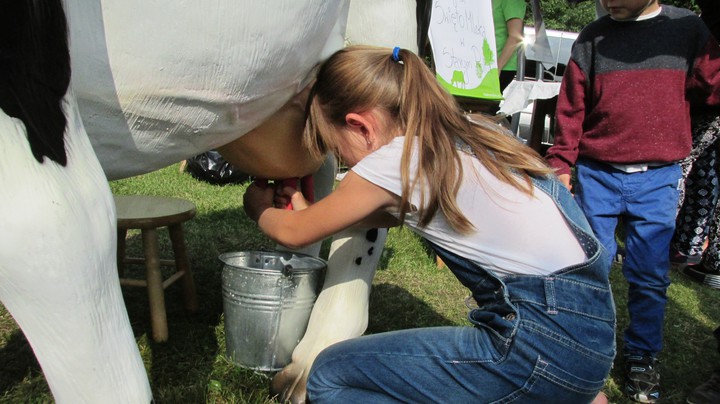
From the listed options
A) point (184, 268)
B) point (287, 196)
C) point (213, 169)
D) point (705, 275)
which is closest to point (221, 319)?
point (184, 268)

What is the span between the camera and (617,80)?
2.13 meters

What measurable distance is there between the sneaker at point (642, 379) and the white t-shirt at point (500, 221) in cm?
95

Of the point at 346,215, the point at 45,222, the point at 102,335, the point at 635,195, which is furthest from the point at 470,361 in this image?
the point at 635,195

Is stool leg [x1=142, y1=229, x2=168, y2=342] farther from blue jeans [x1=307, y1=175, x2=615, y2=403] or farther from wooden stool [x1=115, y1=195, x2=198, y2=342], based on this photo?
blue jeans [x1=307, y1=175, x2=615, y2=403]

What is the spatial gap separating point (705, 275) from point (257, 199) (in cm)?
267

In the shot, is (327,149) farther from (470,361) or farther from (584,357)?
(584,357)

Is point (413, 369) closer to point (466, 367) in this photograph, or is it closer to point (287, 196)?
point (466, 367)

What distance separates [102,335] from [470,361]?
685 millimetres

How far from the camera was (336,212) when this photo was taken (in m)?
1.32

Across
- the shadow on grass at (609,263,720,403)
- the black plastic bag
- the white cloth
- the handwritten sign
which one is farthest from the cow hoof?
the black plastic bag

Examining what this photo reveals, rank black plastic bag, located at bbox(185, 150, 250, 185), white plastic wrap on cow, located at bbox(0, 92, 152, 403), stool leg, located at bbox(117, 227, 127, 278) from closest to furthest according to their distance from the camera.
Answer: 1. white plastic wrap on cow, located at bbox(0, 92, 152, 403)
2. stool leg, located at bbox(117, 227, 127, 278)
3. black plastic bag, located at bbox(185, 150, 250, 185)

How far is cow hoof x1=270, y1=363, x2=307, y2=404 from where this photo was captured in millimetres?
1673

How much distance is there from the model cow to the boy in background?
1.14 metres

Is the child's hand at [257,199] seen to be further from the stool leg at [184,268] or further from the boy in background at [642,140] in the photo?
the boy in background at [642,140]
